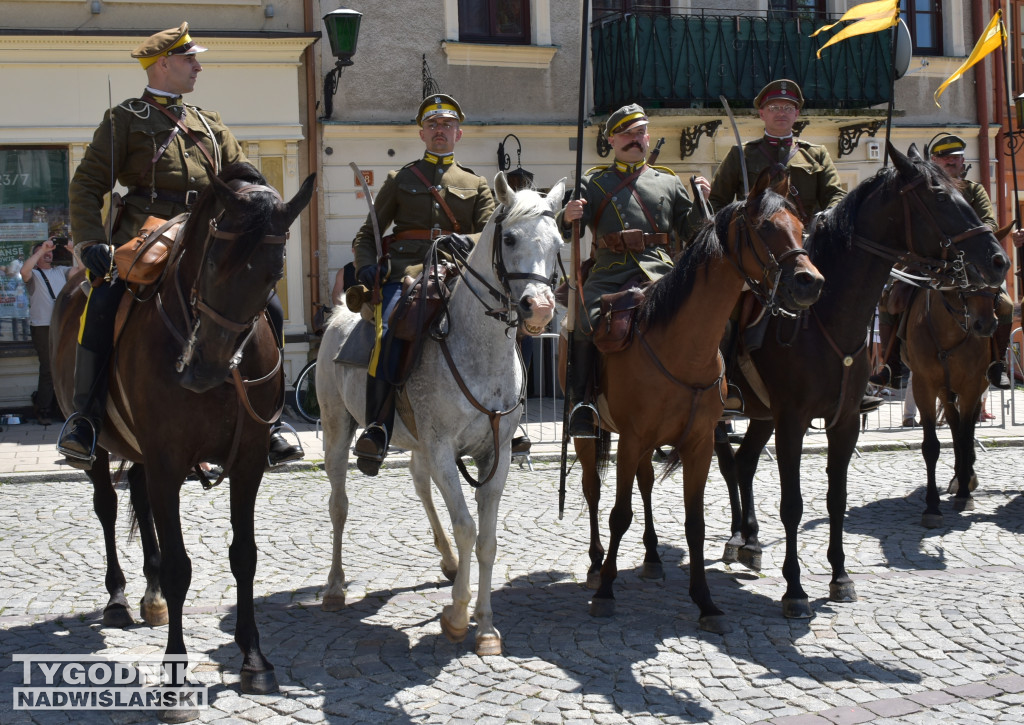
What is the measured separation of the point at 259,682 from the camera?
525 centimetres

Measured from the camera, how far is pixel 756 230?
587cm

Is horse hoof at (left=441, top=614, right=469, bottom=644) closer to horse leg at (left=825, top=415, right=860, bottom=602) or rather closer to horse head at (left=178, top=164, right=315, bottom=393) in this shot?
horse head at (left=178, top=164, right=315, bottom=393)

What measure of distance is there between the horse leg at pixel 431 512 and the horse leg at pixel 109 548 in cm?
175

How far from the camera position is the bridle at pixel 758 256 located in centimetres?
575

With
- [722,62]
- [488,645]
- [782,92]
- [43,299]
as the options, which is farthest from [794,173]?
[722,62]

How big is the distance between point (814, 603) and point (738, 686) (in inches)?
59.6

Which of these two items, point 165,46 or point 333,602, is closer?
point 165,46

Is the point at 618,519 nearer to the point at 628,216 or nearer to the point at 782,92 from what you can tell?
the point at 628,216

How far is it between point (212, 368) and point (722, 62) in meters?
13.5

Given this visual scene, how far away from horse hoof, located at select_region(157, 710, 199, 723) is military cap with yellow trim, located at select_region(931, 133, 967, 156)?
7.42m

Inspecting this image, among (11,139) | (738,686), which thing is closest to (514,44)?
(11,139)

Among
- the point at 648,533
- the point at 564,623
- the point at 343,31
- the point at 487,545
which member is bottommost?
the point at 564,623

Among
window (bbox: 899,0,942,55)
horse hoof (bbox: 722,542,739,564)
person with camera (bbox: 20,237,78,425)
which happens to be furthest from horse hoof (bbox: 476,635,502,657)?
window (bbox: 899,0,942,55)

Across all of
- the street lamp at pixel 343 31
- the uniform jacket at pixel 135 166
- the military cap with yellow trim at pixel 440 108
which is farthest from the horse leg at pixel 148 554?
the street lamp at pixel 343 31
